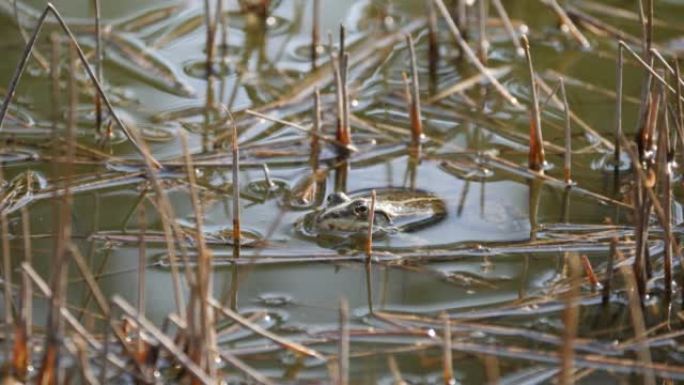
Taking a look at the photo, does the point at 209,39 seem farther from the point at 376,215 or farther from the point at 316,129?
the point at 376,215

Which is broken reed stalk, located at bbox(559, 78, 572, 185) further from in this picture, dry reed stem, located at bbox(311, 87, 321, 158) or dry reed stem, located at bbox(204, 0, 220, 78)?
dry reed stem, located at bbox(204, 0, 220, 78)

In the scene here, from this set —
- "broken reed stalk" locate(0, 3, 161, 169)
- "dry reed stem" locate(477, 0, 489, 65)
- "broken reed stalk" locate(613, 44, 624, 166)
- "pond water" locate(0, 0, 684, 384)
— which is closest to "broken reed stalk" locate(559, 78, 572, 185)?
"pond water" locate(0, 0, 684, 384)

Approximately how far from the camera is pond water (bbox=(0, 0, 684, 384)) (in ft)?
12.8

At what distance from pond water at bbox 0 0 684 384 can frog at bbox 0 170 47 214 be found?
0.03 m

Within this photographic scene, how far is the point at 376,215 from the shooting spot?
15.3ft

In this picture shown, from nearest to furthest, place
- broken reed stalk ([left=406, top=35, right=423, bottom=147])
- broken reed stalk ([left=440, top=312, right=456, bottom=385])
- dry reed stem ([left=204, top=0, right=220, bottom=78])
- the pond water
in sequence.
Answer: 1. broken reed stalk ([left=440, top=312, right=456, bottom=385])
2. the pond water
3. broken reed stalk ([left=406, top=35, right=423, bottom=147])
4. dry reed stem ([left=204, top=0, right=220, bottom=78])

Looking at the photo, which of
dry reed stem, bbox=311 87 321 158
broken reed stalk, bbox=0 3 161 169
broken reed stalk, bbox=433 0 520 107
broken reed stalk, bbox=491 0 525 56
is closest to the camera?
broken reed stalk, bbox=0 3 161 169

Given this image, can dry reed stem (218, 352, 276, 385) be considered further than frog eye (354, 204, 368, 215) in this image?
No

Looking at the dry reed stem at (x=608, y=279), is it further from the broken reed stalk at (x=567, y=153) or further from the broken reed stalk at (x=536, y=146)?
the broken reed stalk at (x=536, y=146)

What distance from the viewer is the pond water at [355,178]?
3891 mm

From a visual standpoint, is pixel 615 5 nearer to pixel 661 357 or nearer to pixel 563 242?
pixel 563 242

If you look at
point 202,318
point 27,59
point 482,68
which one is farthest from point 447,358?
point 482,68

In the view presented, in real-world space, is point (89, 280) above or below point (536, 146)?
below

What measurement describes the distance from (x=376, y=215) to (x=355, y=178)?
45 cm
